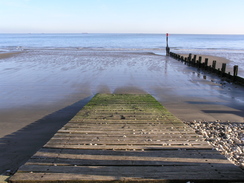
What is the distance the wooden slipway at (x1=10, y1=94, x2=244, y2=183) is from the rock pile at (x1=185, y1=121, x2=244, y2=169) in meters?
0.92

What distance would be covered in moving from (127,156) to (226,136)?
3757 millimetres

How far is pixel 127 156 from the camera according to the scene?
4.62 meters

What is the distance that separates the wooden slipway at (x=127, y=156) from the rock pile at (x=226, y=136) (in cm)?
92

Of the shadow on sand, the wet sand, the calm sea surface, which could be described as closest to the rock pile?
the wet sand

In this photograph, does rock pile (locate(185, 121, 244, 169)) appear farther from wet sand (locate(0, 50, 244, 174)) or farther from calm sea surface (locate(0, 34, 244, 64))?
calm sea surface (locate(0, 34, 244, 64))

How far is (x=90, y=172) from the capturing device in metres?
4.06

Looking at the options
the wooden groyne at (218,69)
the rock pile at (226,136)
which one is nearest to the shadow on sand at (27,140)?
the rock pile at (226,136)

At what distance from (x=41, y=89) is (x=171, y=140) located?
390 inches

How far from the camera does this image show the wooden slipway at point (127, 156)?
3951mm

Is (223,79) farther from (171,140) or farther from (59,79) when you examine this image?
(171,140)

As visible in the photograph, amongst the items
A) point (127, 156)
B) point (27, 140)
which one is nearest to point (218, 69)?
point (27, 140)

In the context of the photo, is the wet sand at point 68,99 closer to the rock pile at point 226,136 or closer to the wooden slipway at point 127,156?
the rock pile at point 226,136

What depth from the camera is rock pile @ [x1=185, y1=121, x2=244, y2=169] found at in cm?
578

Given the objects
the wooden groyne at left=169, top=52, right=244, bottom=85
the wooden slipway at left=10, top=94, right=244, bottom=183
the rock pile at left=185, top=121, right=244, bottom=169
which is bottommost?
the rock pile at left=185, top=121, right=244, bottom=169
